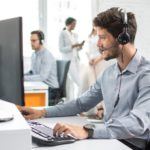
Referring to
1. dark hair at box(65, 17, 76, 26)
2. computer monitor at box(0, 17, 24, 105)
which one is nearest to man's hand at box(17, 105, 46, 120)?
computer monitor at box(0, 17, 24, 105)

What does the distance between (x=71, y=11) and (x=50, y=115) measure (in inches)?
153

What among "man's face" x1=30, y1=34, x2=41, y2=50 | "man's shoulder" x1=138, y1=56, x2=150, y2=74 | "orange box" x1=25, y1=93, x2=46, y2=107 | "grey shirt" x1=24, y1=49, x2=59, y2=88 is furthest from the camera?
"man's face" x1=30, y1=34, x2=41, y2=50

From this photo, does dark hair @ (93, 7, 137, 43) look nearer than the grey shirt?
Yes

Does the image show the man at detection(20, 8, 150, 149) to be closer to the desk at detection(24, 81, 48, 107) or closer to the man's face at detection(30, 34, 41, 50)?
the desk at detection(24, 81, 48, 107)

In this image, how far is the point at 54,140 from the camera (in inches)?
44.1

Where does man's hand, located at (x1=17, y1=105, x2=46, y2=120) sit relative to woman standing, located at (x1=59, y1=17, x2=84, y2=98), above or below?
below

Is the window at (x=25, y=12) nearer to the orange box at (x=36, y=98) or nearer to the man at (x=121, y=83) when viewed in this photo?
the orange box at (x=36, y=98)

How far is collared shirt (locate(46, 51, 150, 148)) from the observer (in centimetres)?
123

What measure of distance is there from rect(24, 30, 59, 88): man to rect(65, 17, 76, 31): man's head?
1083 mm

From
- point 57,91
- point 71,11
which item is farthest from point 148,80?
point 71,11

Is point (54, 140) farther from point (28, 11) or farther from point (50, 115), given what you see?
point (28, 11)

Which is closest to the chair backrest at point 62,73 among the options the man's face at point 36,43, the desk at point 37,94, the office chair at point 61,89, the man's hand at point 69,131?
the office chair at point 61,89

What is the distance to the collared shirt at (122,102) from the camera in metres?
1.23

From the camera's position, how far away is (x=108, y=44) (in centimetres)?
148
